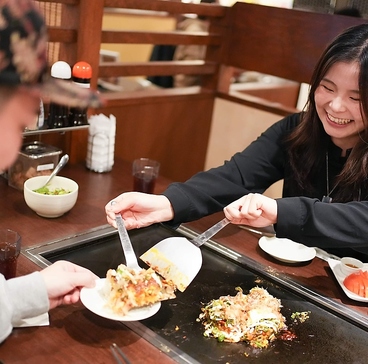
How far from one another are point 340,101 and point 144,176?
2.26 feet

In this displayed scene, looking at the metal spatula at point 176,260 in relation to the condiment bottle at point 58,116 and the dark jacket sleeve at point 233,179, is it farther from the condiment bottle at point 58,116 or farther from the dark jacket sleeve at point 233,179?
the condiment bottle at point 58,116

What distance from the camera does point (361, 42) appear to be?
157 cm

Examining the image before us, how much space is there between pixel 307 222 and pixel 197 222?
1.29 ft

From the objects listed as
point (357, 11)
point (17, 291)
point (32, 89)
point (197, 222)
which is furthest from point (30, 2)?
point (357, 11)

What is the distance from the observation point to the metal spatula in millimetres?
1301

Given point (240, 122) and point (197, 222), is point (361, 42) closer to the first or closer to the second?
point (197, 222)

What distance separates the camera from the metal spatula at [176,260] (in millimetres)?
1301

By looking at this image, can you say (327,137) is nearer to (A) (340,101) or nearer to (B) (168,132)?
(A) (340,101)

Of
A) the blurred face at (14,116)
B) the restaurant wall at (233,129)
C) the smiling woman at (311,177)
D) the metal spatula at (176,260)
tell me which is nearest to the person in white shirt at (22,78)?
A: the blurred face at (14,116)

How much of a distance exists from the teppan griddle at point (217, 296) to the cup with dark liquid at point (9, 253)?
0.28ft

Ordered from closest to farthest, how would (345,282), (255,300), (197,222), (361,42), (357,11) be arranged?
(255,300)
(345,282)
(361,42)
(197,222)
(357,11)

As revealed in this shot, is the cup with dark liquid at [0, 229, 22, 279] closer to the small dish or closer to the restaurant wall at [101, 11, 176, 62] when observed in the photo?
the small dish

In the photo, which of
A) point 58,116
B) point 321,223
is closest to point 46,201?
point 58,116

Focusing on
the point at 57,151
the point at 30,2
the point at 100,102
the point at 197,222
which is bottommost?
the point at 197,222
